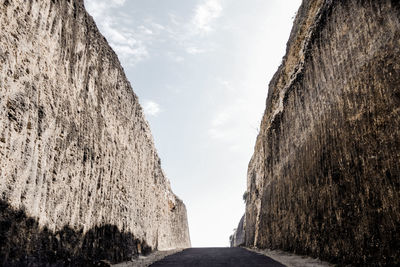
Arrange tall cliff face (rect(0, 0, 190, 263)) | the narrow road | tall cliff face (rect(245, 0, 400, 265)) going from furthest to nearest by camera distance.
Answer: the narrow road → tall cliff face (rect(245, 0, 400, 265)) → tall cliff face (rect(0, 0, 190, 263))

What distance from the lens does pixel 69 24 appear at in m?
9.21

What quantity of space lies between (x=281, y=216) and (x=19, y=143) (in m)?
12.4

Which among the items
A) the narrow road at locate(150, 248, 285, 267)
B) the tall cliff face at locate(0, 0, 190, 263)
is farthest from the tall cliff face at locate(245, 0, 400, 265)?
the tall cliff face at locate(0, 0, 190, 263)

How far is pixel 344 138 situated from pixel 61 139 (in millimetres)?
7789

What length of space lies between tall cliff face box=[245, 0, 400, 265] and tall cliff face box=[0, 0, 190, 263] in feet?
23.0

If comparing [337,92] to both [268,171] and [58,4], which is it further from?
[268,171]

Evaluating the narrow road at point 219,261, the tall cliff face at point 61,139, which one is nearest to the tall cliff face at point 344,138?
the narrow road at point 219,261

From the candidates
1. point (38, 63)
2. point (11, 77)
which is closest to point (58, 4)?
point (38, 63)

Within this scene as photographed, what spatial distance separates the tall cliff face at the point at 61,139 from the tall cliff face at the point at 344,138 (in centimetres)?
702

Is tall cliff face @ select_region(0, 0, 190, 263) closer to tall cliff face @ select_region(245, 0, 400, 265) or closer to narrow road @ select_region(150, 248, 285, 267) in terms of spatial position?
narrow road @ select_region(150, 248, 285, 267)

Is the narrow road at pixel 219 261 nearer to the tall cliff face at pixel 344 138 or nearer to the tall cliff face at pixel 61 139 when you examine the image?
the tall cliff face at pixel 344 138

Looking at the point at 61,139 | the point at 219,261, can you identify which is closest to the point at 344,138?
the point at 219,261

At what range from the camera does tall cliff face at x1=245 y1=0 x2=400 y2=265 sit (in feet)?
23.5

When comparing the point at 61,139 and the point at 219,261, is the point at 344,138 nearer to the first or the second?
the point at 219,261
